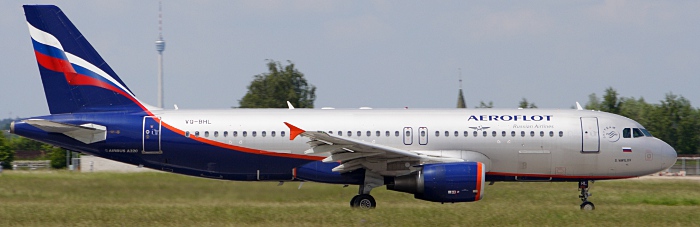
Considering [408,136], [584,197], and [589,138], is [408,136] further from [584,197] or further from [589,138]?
[584,197]

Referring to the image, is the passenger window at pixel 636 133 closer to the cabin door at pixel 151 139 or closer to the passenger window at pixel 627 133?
the passenger window at pixel 627 133

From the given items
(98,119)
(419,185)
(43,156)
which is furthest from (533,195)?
(43,156)

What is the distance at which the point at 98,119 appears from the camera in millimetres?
24078

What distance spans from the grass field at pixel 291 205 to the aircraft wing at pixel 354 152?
110 centimetres

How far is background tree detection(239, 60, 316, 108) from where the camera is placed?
70438 mm

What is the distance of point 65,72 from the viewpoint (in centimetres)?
2448

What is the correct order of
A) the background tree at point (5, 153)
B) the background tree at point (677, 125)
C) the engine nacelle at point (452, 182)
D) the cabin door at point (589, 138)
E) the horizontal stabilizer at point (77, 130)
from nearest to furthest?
the engine nacelle at point (452, 182) → the cabin door at point (589, 138) → the horizontal stabilizer at point (77, 130) → the background tree at point (5, 153) → the background tree at point (677, 125)

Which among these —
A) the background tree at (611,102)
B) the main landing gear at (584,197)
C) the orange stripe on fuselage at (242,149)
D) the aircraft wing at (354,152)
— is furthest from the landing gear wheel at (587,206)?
the background tree at (611,102)

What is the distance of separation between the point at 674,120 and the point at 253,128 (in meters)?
52.1

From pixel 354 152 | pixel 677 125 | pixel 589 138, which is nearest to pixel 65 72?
pixel 354 152

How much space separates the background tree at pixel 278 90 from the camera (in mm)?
70438

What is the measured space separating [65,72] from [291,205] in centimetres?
656

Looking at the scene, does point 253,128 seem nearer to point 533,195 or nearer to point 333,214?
point 333,214

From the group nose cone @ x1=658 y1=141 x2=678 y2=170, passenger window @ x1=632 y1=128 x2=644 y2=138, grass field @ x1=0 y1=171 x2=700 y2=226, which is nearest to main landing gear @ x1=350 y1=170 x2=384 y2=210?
grass field @ x1=0 y1=171 x2=700 y2=226
